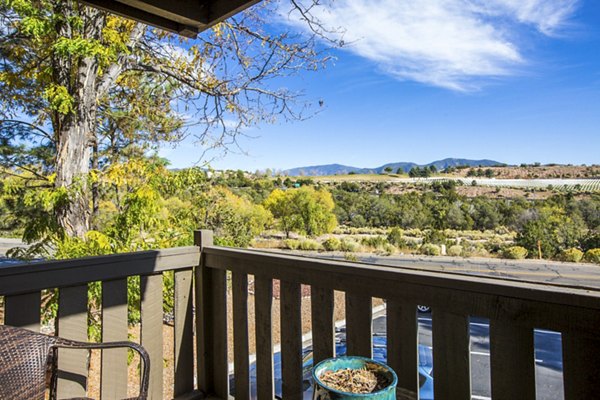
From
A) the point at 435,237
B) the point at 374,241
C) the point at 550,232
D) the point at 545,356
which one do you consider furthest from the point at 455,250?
the point at 545,356

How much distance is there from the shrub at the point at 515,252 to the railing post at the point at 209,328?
1.78 meters

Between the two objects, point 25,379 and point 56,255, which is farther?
point 56,255

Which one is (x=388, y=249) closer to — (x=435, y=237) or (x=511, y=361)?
(x=435, y=237)

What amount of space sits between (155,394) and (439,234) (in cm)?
265

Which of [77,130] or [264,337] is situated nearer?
[264,337]

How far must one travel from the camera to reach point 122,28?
4.49 meters

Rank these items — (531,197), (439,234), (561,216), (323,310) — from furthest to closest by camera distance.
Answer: (439,234)
(531,197)
(561,216)
(323,310)

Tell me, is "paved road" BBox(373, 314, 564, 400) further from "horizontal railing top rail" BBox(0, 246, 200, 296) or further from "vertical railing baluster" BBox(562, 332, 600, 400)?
"horizontal railing top rail" BBox(0, 246, 200, 296)

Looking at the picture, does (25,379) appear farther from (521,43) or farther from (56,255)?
(521,43)

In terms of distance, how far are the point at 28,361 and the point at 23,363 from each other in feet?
0.04

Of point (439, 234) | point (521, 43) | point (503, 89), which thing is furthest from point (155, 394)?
point (503, 89)

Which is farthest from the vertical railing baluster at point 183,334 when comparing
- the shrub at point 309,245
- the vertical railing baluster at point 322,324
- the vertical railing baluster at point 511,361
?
the shrub at point 309,245

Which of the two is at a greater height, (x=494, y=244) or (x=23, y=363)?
(x=494, y=244)

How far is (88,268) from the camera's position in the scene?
1.61m
